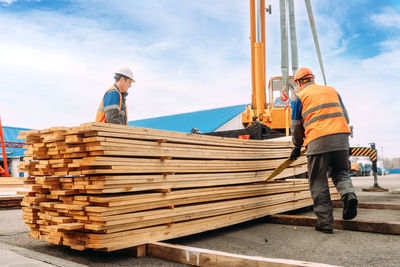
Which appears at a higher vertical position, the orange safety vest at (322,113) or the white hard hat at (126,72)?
the white hard hat at (126,72)

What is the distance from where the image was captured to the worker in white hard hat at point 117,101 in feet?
13.8

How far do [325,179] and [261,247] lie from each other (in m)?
1.25

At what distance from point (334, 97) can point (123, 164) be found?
2.65 meters

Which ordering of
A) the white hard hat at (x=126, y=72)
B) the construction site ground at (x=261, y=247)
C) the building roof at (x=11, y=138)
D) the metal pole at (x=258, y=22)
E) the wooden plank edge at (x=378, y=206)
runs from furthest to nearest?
the building roof at (x=11, y=138) < the metal pole at (x=258, y=22) < the wooden plank edge at (x=378, y=206) < the white hard hat at (x=126, y=72) < the construction site ground at (x=261, y=247)

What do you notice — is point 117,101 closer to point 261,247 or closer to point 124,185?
point 124,185

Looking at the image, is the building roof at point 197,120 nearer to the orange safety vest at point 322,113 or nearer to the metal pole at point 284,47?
the metal pole at point 284,47

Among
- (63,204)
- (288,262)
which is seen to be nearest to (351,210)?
(288,262)

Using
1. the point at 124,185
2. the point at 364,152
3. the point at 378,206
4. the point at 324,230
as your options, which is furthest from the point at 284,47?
the point at 124,185

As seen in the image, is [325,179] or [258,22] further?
[258,22]

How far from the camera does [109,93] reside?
14.1ft

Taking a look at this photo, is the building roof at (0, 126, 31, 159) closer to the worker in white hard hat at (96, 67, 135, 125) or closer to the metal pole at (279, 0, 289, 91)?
the metal pole at (279, 0, 289, 91)

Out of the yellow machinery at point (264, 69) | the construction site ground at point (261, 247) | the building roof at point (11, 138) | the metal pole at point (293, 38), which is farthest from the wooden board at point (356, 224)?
the building roof at point (11, 138)

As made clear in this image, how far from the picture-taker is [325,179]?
4.30m

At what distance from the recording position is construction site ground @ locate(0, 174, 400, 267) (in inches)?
123
